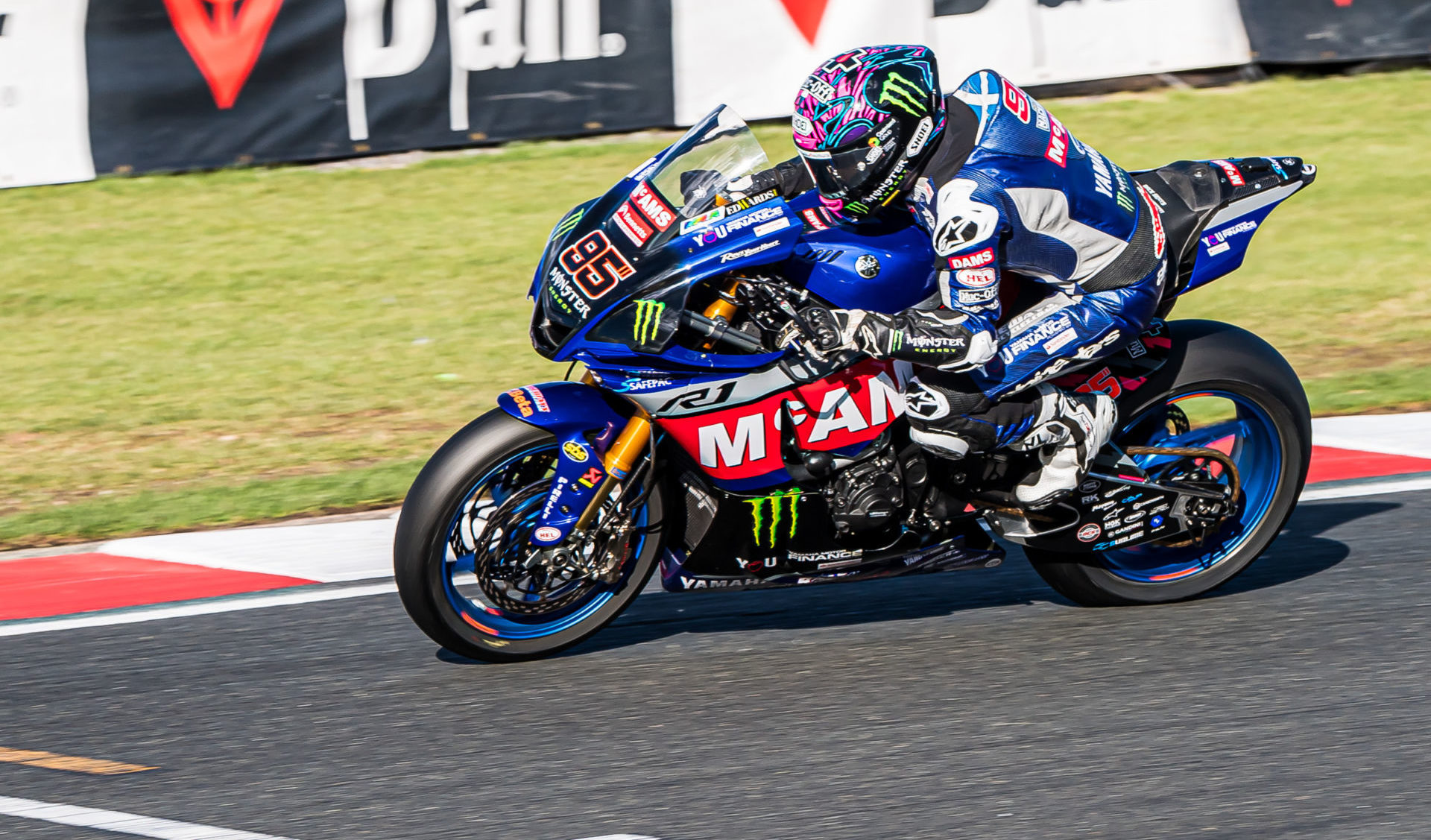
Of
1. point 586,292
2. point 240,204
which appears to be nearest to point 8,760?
point 586,292

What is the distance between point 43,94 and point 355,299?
9.64ft

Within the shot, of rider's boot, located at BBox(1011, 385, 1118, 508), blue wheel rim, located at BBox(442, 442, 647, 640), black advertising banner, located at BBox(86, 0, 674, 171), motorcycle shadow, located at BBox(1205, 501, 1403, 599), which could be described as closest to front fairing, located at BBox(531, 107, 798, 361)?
blue wheel rim, located at BBox(442, 442, 647, 640)

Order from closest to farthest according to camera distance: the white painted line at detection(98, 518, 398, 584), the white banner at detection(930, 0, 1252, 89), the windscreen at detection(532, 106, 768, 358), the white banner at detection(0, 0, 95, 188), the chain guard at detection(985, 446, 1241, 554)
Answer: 1. the windscreen at detection(532, 106, 768, 358)
2. the chain guard at detection(985, 446, 1241, 554)
3. the white painted line at detection(98, 518, 398, 584)
4. the white banner at detection(0, 0, 95, 188)
5. the white banner at detection(930, 0, 1252, 89)

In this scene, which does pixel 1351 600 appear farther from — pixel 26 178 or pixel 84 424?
pixel 26 178

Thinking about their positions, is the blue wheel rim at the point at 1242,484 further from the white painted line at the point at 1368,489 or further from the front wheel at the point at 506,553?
the front wheel at the point at 506,553

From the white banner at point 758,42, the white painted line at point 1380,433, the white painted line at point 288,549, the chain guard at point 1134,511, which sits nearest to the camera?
the chain guard at point 1134,511

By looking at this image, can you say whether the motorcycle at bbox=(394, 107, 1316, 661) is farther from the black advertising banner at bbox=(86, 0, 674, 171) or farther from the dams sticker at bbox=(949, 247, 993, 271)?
the black advertising banner at bbox=(86, 0, 674, 171)

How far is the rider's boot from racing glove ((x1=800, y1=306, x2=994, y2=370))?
0.45 metres

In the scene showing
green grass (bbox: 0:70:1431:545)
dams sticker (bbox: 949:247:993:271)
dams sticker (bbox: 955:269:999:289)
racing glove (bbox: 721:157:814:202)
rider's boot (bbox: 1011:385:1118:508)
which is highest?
racing glove (bbox: 721:157:814:202)

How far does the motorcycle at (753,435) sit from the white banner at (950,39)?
7.41 metres

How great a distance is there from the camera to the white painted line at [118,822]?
401 cm

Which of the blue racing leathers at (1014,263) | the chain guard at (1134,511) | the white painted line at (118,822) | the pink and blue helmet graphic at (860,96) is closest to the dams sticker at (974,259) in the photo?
the blue racing leathers at (1014,263)

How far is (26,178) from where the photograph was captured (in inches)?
453

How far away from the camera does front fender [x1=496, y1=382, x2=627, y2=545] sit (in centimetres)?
484
